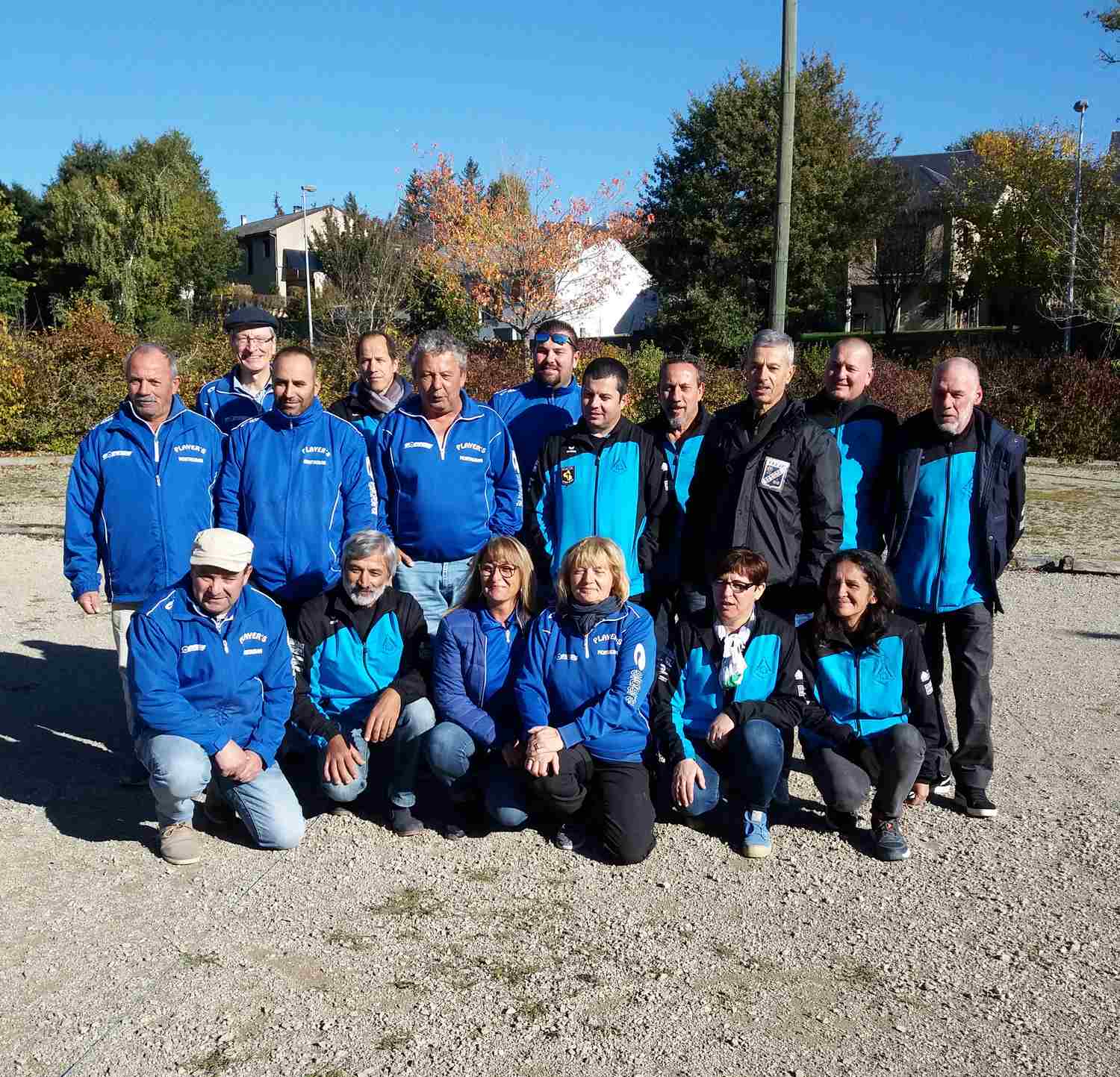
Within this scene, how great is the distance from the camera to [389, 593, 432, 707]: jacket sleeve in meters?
4.46

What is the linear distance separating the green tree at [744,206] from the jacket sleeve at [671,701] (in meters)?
28.5

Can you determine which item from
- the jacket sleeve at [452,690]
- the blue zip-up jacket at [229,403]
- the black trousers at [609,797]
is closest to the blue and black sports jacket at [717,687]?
the black trousers at [609,797]

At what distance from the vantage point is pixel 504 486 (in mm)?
5008

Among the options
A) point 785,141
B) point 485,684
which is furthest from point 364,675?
point 785,141

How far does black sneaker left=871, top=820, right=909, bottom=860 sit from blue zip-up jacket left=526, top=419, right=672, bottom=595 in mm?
1416

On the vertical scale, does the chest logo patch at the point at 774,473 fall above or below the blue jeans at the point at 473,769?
above

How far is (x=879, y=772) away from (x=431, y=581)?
211cm

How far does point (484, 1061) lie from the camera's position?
288cm

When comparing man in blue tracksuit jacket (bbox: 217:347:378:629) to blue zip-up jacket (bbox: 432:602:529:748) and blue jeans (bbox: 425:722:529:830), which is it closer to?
blue zip-up jacket (bbox: 432:602:529:748)

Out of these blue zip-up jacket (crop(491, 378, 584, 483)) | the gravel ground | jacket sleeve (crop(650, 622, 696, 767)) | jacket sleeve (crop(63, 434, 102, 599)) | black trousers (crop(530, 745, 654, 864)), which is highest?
blue zip-up jacket (crop(491, 378, 584, 483))

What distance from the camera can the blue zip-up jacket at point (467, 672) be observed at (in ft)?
14.4

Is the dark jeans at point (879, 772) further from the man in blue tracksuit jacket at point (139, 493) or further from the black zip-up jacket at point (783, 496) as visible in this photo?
the man in blue tracksuit jacket at point (139, 493)

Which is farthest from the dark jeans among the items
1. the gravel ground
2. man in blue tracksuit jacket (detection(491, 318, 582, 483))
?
man in blue tracksuit jacket (detection(491, 318, 582, 483))

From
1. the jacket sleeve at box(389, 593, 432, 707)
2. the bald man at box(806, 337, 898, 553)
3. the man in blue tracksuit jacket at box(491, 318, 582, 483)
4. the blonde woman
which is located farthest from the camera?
the man in blue tracksuit jacket at box(491, 318, 582, 483)
